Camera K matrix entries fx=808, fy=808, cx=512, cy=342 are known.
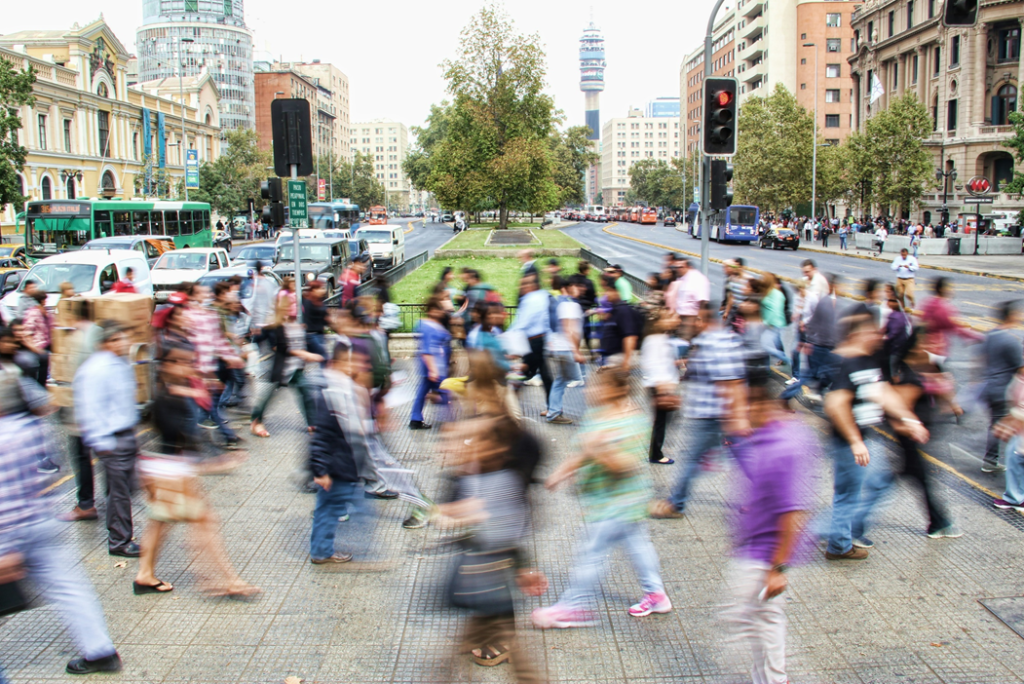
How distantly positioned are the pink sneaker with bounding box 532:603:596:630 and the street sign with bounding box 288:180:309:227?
948cm

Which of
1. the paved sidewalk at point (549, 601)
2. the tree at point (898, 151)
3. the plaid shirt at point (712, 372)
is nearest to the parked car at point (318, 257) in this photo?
the paved sidewalk at point (549, 601)

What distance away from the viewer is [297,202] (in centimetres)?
1327

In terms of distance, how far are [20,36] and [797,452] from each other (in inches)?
2727

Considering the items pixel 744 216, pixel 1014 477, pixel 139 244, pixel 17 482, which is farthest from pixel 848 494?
pixel 744 216

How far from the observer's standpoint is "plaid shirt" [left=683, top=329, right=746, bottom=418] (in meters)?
6.66

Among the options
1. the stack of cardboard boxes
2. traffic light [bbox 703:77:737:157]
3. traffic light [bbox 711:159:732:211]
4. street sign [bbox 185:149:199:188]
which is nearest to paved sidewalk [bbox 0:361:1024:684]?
the stack of cardboard boxes

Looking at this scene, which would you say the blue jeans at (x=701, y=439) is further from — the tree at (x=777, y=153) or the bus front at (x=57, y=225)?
the tree at (x=777, y=153)

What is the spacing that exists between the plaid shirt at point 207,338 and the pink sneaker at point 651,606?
552cm

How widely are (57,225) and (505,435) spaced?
2971cm

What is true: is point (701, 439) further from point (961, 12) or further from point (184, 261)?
point (184, 261)

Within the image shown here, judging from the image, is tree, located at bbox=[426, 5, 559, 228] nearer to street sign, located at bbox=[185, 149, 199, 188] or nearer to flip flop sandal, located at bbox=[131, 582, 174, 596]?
street sign, located at bbox=[185, 149, 199, 188]

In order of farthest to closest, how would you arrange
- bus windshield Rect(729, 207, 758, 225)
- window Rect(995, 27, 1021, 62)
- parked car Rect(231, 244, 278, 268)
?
window Rect(995, 27, 1021, 62) < bus windshield Rect(729, 207, 758, 225) < parked car Rect(231, 244, 278, 268)

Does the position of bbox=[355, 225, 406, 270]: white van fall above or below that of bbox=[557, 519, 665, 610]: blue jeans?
above

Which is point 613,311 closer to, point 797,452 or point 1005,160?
point 797,452
